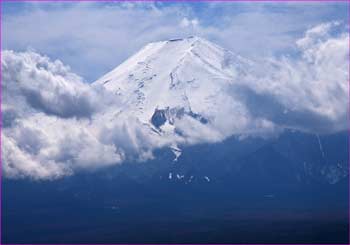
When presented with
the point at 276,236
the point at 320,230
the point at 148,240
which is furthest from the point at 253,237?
the point at 148,240

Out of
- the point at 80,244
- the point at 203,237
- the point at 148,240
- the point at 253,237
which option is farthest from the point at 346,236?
the point at 80,244

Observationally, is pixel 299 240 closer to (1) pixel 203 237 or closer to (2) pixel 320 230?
(2) pixel 320 230

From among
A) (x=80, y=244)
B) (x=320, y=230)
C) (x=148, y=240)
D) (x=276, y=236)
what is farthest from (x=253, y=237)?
(x=80, y=244)

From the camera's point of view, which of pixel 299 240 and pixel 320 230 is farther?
pixel 320 230

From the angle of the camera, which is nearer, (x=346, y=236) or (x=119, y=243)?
(x=346, y=236)

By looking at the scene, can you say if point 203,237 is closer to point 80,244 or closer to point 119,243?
point 119,243

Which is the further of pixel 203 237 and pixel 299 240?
pixel 203 237

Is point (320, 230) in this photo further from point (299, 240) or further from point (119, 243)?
point (119, 243)
